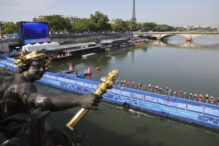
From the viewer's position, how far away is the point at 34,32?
40469 millimetres

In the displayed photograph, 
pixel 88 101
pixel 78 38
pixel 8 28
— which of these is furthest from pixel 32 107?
pixel 8 28

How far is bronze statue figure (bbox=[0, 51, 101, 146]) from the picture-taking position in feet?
9.61

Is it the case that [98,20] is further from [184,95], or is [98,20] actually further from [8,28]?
[184,95]

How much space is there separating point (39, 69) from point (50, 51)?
129 feet

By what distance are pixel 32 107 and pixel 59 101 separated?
44.1 inches

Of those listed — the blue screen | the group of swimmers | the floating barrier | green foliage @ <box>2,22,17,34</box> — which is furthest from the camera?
green foliage @ <box>2,22,17,34</box>

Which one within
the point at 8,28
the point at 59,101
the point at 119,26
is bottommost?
the point at 59,101

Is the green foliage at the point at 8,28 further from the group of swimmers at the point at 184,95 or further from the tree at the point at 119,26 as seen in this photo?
the tree at the point at 119,26

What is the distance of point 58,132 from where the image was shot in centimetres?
334

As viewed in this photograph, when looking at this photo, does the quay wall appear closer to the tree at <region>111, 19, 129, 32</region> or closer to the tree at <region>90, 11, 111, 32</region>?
the tree at <region>90, 11, 111, 32</region>

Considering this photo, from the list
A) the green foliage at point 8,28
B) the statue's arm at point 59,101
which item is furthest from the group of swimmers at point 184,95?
the green foliage at point 8,28

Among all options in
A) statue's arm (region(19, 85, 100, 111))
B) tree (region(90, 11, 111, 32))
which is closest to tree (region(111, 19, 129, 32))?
tree (region(90, 11, 111, 32))

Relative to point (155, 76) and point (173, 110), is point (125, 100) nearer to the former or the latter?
point (173, 110)

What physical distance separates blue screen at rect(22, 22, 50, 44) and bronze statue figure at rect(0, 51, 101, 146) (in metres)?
39.8
